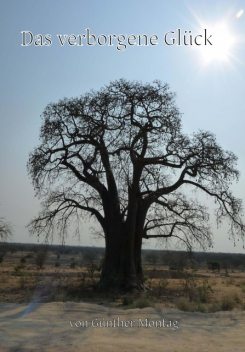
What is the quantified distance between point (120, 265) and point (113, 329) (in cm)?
910

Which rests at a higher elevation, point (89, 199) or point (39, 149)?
point (39, 149)

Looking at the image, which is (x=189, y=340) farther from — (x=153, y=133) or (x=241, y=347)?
(x=153, y=133)

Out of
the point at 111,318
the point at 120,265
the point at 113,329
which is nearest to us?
the point at 113,329

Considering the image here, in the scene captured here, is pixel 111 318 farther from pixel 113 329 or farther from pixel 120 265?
pixel 120 265

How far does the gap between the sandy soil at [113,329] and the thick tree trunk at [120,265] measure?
4.50 m

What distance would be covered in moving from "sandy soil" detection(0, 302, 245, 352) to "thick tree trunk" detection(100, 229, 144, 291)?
4.50 m

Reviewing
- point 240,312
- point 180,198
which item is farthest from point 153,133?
point 240,312

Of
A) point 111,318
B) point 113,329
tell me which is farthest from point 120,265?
point 113,329

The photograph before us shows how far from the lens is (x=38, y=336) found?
1016 centimetres

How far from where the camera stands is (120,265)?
20391mm

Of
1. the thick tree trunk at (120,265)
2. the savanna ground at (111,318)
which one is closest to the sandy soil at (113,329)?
the savanna ground at (111,318)

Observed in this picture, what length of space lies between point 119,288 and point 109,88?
316 inches

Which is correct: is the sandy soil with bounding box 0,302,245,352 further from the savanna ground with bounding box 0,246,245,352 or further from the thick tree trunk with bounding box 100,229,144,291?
the thick tree trunk with bounding box 100,229,144,291

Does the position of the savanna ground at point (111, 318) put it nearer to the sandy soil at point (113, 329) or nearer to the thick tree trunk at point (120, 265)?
the sandy soil at point (113, 329)
